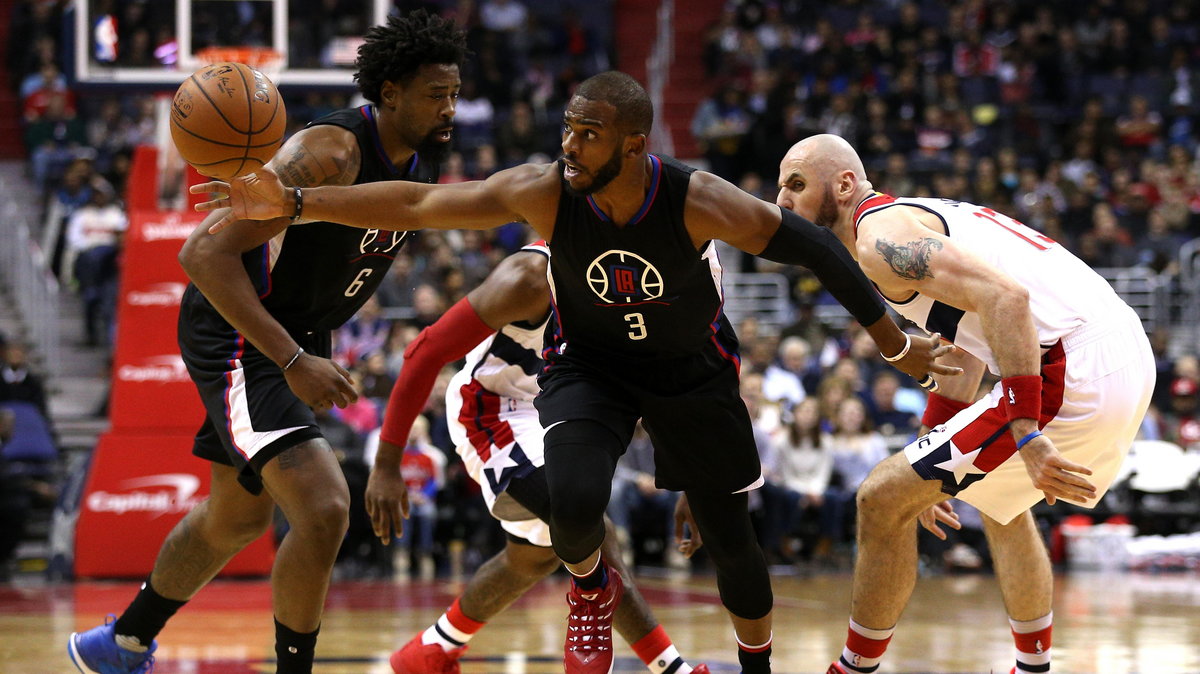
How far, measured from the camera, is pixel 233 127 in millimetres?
4328

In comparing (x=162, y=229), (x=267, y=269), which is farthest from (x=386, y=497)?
(x=162, y=229)

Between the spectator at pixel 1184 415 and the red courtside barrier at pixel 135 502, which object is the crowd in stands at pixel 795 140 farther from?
the red courtside barrier at pixel 135 502

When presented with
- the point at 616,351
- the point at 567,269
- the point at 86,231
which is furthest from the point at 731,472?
the point at 86,231

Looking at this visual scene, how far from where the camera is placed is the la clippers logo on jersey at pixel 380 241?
4.87m

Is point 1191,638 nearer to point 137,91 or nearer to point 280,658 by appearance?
Answer: point 280,658

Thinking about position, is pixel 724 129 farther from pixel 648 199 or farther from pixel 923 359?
pixel 648 199

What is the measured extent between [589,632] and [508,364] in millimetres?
1288

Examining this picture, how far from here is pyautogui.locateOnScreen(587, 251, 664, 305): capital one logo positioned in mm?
4336

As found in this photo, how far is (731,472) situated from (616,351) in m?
0.54

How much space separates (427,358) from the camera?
16.5 feet

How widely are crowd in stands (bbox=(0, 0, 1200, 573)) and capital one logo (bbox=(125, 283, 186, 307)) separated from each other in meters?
1.66

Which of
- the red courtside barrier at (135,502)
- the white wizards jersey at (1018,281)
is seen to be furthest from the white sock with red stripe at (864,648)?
the red courtside barrier at (135,502)

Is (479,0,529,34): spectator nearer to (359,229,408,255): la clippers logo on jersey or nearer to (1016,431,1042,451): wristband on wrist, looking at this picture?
(359,229,408,255): la clippers logo on jersey

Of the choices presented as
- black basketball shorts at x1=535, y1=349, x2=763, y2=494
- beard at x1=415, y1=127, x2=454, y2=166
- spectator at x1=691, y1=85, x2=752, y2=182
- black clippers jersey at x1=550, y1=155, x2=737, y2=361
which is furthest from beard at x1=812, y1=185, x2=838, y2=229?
spectator at x1=691, y1=85, x2=752, y2=182
